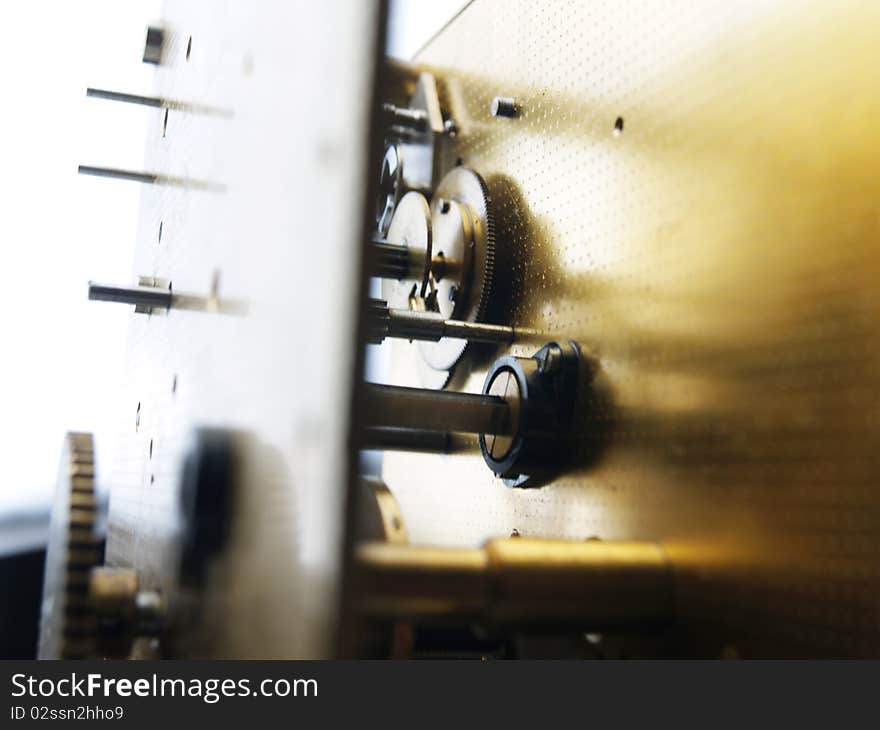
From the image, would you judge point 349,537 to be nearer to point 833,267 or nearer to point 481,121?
point 833,267

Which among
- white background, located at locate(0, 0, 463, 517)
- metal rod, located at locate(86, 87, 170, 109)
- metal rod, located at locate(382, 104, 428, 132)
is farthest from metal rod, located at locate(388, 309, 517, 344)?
white background, located at locate(0, 0, 463, 517)

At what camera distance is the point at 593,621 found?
0.86m

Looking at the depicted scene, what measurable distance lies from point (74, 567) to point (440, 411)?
537 millimetres

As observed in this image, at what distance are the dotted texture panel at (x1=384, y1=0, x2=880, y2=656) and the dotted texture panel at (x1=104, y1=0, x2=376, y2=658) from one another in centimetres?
48

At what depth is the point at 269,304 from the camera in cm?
62

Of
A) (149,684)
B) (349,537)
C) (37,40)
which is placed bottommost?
(149,684)

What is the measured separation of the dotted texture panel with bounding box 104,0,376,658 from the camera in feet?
1.67

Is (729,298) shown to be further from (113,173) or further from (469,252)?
(113,173)

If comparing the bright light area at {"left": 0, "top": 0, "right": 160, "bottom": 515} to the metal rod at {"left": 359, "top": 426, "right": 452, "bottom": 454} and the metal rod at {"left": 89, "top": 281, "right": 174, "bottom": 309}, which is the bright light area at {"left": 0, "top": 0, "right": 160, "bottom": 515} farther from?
the metal rod at {"left": 89, "top": 281, "right": 174, "bottom": 309}

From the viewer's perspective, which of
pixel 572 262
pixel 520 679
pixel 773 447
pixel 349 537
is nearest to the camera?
pixel 349 537

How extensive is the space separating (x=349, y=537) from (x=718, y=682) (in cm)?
45

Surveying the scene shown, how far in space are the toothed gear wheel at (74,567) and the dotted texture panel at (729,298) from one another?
21.8 inches

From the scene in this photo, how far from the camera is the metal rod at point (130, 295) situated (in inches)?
38.0

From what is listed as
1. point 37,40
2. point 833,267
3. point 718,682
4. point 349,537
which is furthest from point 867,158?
point 37,40
